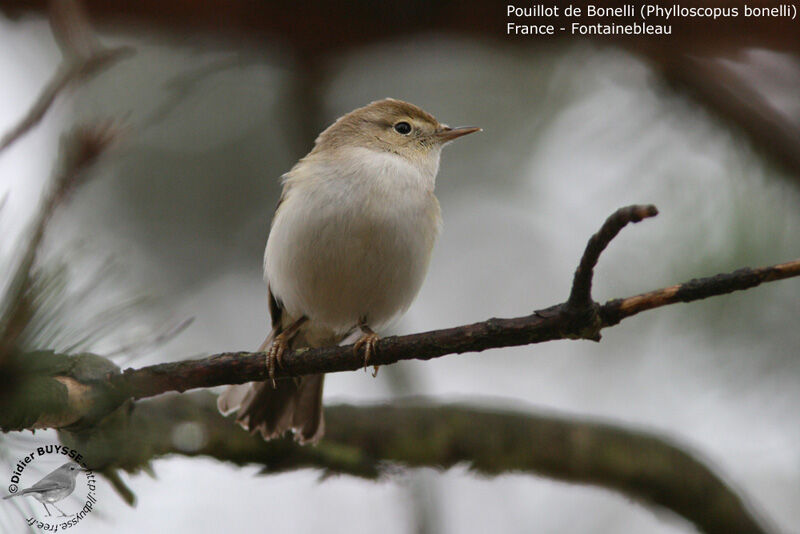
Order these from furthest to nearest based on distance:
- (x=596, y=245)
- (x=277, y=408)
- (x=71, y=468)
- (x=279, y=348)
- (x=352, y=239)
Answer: (x=277, y=408) < (x=352, y=239) < (x=279, y=348) < (x=71, y=468) < (x=596, y=245)

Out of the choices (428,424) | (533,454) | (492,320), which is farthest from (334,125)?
(492,320)

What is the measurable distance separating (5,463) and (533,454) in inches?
85.8

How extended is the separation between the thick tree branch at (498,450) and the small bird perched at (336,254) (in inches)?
3.9

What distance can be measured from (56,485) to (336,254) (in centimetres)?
159

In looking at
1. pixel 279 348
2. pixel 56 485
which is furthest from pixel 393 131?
pixel 56 485

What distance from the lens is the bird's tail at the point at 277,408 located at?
3430 mm

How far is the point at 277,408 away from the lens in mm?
3664

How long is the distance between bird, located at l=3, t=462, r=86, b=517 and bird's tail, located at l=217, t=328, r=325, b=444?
3.96 ft

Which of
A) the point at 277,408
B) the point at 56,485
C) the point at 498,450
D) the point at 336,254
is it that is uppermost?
the point at 336,254

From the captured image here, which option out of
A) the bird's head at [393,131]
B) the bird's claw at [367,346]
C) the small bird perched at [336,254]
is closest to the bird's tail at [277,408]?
the small bird perched at [336,254]

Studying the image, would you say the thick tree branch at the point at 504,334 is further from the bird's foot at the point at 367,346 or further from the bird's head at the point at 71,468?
the bird's head at the point at 71,468

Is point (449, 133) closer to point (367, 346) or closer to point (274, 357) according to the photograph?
point (367, 346)

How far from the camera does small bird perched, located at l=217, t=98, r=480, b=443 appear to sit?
3404 mm

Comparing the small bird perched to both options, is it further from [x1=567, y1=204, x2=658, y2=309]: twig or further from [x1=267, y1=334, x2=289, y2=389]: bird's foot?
[x1=567, y1=204, x2=658, y2=309]: twig
